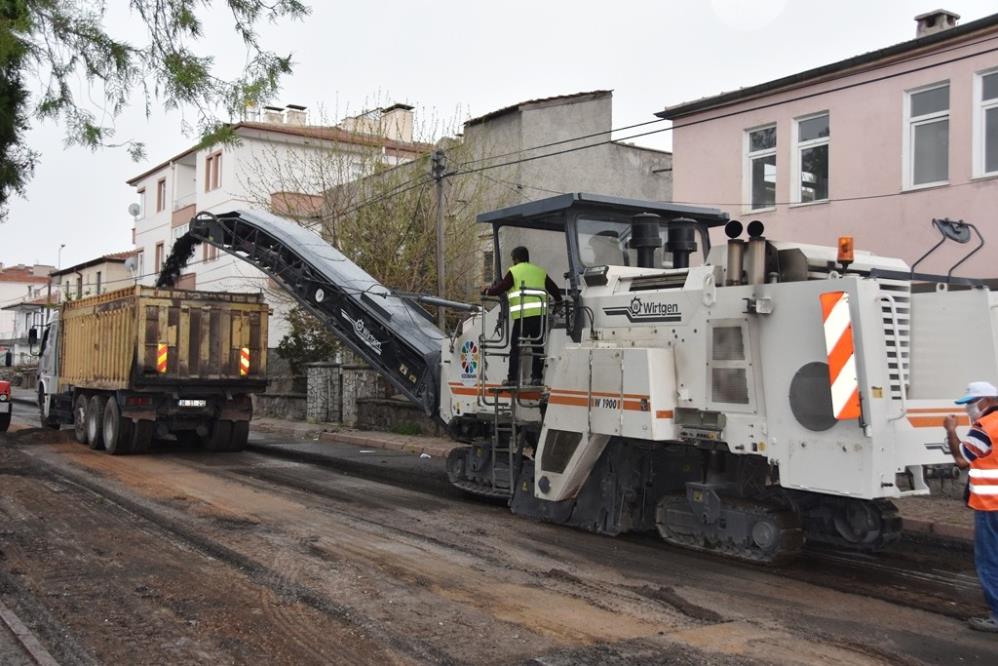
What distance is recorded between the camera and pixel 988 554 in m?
5.92

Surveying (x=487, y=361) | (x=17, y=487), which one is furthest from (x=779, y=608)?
(x=17, y=487)

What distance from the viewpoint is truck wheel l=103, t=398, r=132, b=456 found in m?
14.6

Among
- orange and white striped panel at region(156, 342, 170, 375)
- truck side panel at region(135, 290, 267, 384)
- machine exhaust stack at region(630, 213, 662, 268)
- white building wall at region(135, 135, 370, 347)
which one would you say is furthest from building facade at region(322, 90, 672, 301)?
machine exhaust stack at region(630, 213, 662, 268)

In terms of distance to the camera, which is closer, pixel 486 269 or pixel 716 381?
pixel 716 381

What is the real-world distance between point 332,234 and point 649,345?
15.1m

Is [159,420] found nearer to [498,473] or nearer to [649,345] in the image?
[498,473]

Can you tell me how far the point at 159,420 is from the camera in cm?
1520

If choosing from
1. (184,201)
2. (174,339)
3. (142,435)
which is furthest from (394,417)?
(184,201)

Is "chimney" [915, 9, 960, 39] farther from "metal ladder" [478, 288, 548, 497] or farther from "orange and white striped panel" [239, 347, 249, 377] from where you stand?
"orange and white striped panel" [239, 347, 249, 377]

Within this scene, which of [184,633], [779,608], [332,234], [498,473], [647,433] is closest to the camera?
[184,633]

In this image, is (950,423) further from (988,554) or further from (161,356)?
(161,356)

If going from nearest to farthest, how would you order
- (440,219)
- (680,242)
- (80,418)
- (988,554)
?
(988,554) < (680,242) < (80,418) < (440,219)

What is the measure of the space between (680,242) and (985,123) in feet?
20.6

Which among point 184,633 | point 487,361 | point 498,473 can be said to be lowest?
point 184,633
